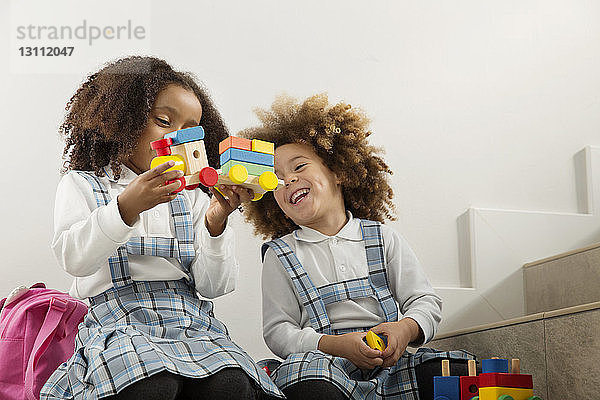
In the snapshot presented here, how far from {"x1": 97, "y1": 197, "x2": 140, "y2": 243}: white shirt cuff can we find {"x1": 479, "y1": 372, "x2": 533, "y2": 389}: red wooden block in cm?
53

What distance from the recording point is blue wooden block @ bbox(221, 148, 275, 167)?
107 centimetres

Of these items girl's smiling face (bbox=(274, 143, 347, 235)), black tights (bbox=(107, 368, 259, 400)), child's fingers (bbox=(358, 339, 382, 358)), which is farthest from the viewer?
girl's smiling face (bbox=(274, 143, 347, 235))

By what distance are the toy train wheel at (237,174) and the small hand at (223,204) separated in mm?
58

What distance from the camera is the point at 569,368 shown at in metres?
1.09

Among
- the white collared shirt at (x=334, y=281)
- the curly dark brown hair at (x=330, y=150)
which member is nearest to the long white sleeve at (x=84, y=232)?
the white collared shirt at (x=334, y=281)

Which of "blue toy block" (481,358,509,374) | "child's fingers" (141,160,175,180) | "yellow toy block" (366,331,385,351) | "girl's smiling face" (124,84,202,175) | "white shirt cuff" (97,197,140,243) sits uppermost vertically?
"girl's smiling face" (124,84,202,175)

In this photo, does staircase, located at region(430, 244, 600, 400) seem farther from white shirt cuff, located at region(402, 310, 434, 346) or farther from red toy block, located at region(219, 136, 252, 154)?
red toy block, located at region(219, 136, 252, 154)

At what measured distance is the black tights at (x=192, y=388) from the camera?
933 mm

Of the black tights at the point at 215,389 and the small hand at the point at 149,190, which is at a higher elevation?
the small hand at the point at 149,190

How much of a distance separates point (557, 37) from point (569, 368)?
1066 mm

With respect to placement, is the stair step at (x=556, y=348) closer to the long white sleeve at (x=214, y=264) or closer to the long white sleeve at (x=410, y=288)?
the long white sleeve at (x=410, y=288)

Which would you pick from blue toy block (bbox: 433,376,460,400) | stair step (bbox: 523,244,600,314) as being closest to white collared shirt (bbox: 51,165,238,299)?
blue toy block (bbox: 433,376,460,400)

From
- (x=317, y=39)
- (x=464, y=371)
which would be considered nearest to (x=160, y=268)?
(x=464, y=371)

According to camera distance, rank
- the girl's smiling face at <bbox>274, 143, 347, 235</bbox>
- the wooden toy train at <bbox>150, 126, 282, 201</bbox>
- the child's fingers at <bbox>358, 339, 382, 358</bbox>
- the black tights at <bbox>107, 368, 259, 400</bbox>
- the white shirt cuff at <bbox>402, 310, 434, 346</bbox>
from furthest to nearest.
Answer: the girl's smiling face at <bbox>274, 143, 347, 235</bbox>, the white shirt cuff at <bbox>402, 310, 434, 346</bbox>, the child's fingers at <bbox>358, 339, 382, 358</bbox>, the wooden toy train at <bbox>150, 126, 282, 201</bbox>, the black tights at <bbox>107, 368, 259, 400</bbox>
